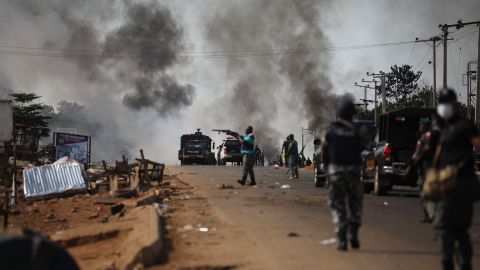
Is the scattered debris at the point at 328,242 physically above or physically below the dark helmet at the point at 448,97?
below

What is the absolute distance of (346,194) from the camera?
7250 mm

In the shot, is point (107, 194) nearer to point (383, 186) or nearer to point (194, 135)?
point (383, 186)

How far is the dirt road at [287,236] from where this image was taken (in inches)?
262

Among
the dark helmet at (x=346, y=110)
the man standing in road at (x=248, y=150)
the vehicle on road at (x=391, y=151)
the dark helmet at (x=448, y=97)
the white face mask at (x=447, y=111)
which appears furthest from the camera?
the man standing in road at (x=248, y=150)

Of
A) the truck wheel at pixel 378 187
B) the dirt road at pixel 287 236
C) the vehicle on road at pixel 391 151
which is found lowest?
the dirt road at pixel 287 236

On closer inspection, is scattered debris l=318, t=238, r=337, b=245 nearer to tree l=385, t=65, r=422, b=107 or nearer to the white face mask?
the white face mask

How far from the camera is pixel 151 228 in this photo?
26.5 feet

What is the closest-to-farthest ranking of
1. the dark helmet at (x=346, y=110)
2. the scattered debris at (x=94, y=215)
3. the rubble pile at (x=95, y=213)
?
1. the dark helmet at (x=346, y=110)
2. the rubble pile at (x=95, y=213)
3. the scattered debris at (x=94, y=215)

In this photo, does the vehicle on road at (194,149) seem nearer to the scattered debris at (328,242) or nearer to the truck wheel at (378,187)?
the truck wheel at (378,187)

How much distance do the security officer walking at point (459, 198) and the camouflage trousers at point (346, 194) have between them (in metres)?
1.78

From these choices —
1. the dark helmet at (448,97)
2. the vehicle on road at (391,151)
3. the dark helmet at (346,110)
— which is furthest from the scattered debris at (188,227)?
the vehicle on road at (391,151)

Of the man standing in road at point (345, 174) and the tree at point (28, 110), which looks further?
the tree at point (28, 110)

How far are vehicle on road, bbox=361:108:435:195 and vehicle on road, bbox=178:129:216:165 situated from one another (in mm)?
34737

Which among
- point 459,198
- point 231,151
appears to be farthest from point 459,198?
point 231,151
